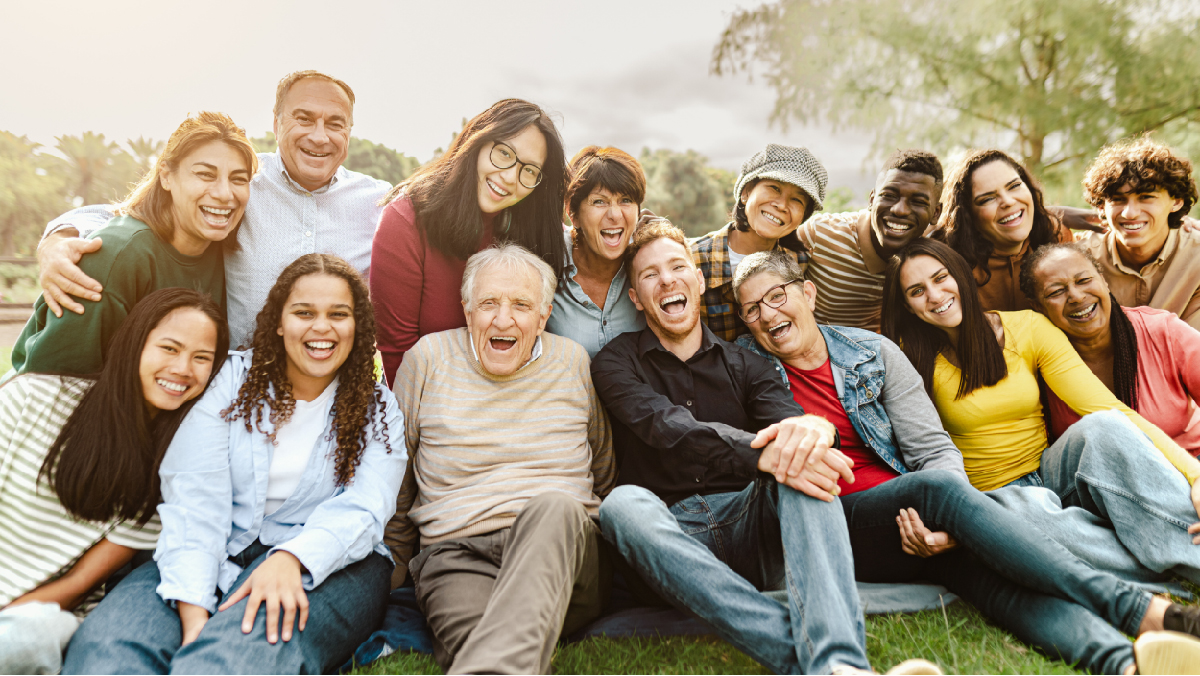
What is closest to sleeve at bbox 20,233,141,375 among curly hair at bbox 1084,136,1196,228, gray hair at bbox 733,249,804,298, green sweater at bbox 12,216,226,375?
green sweater at bbox 12,216,226,375

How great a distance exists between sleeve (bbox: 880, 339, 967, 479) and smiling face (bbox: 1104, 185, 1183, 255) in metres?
1.95

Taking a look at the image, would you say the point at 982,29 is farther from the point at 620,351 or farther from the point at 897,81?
the point at 620,351

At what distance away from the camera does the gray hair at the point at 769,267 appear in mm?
3605

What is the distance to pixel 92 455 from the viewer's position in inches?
106

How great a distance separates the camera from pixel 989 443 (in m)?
3.61

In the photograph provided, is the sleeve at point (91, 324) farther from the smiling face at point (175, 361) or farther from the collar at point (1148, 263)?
the collar at point (1148, 263)

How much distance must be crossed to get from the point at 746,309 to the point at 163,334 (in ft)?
9.31

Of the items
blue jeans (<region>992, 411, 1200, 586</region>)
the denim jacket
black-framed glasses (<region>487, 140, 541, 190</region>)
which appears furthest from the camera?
black-framed glasses (<region>487, 140, 541, 190</region>)

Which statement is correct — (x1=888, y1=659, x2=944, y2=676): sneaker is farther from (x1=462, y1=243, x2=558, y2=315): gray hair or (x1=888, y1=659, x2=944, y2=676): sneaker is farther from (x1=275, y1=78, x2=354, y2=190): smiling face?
(x1=275, y1=78, x2=354, y2=190): smiling face

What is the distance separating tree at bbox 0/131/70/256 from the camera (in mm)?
14930

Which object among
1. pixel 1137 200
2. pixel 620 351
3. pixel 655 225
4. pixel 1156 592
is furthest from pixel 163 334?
pixel 1137 200

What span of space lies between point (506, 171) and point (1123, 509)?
352cm

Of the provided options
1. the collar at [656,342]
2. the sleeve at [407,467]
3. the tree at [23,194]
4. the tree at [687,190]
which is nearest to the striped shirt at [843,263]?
the collar at [656,342]

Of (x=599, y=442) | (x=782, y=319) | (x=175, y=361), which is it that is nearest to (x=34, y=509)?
(x=175, y=361)
